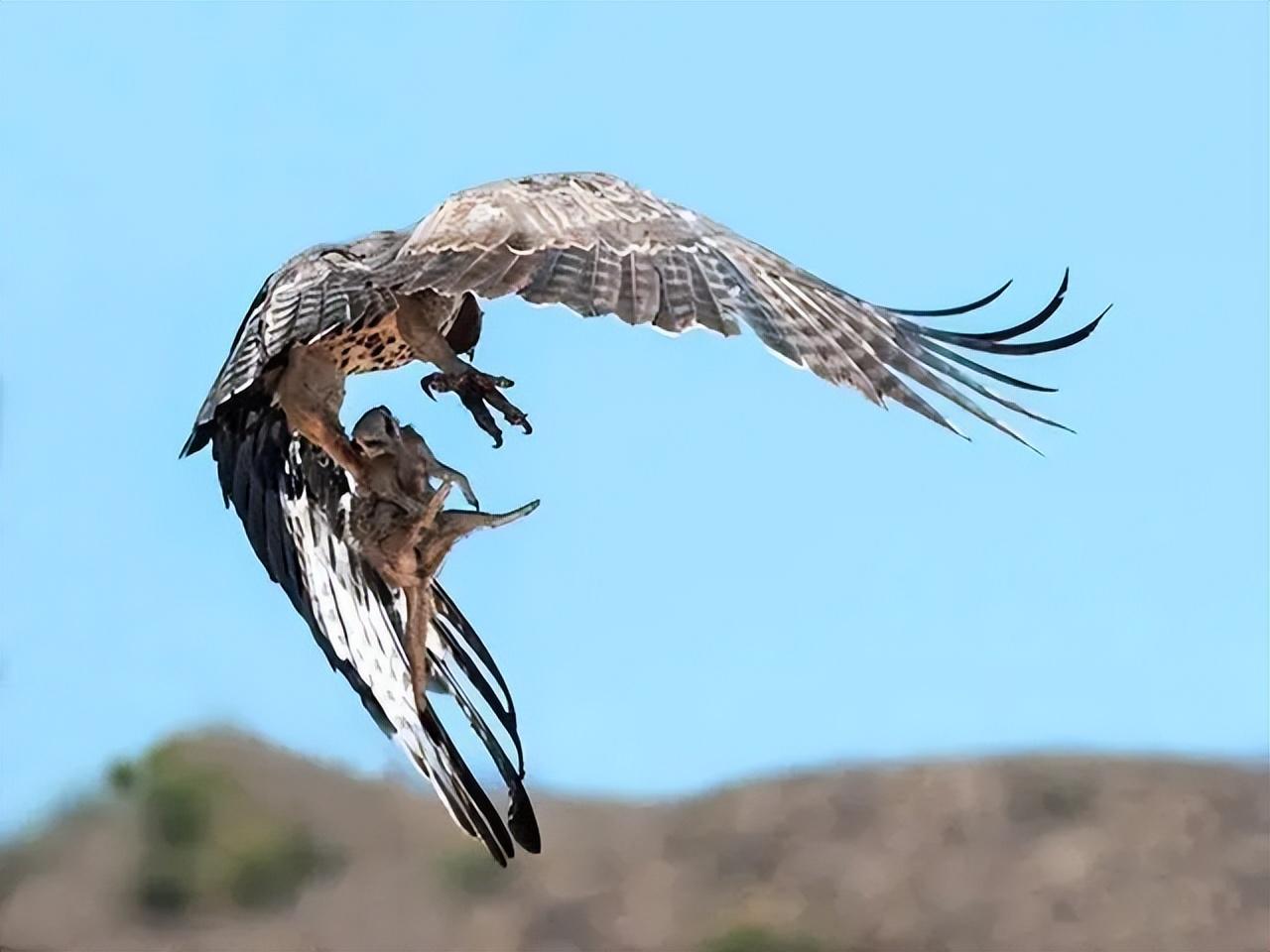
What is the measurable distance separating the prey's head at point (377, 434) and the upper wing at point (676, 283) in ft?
0.39

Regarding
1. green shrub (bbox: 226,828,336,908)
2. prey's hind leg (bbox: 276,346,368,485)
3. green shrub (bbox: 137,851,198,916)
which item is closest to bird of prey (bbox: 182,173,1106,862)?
prey's hind leg (bbox: 276,346,368,485)

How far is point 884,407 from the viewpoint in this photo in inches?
37.1

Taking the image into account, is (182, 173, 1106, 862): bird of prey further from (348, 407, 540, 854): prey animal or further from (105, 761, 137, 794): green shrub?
(105, 761, 137, 794): green shrub

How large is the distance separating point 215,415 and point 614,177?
0.32 metres

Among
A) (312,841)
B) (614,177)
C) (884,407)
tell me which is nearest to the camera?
(884,407)

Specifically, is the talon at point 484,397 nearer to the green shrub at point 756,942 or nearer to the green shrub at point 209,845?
the green shrub at point 209,845

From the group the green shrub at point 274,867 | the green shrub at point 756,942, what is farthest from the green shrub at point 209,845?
the green shrub at point 756,942

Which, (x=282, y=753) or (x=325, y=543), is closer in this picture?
(x=325, y=543)

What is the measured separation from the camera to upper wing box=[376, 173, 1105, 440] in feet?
3.08

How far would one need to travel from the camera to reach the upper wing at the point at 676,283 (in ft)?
3.08

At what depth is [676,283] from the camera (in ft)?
3.14

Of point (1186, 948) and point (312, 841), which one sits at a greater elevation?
point (312, 841)

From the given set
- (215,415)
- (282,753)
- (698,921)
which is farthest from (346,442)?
(698,921)

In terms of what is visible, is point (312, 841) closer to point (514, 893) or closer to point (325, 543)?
point (514, 893)
